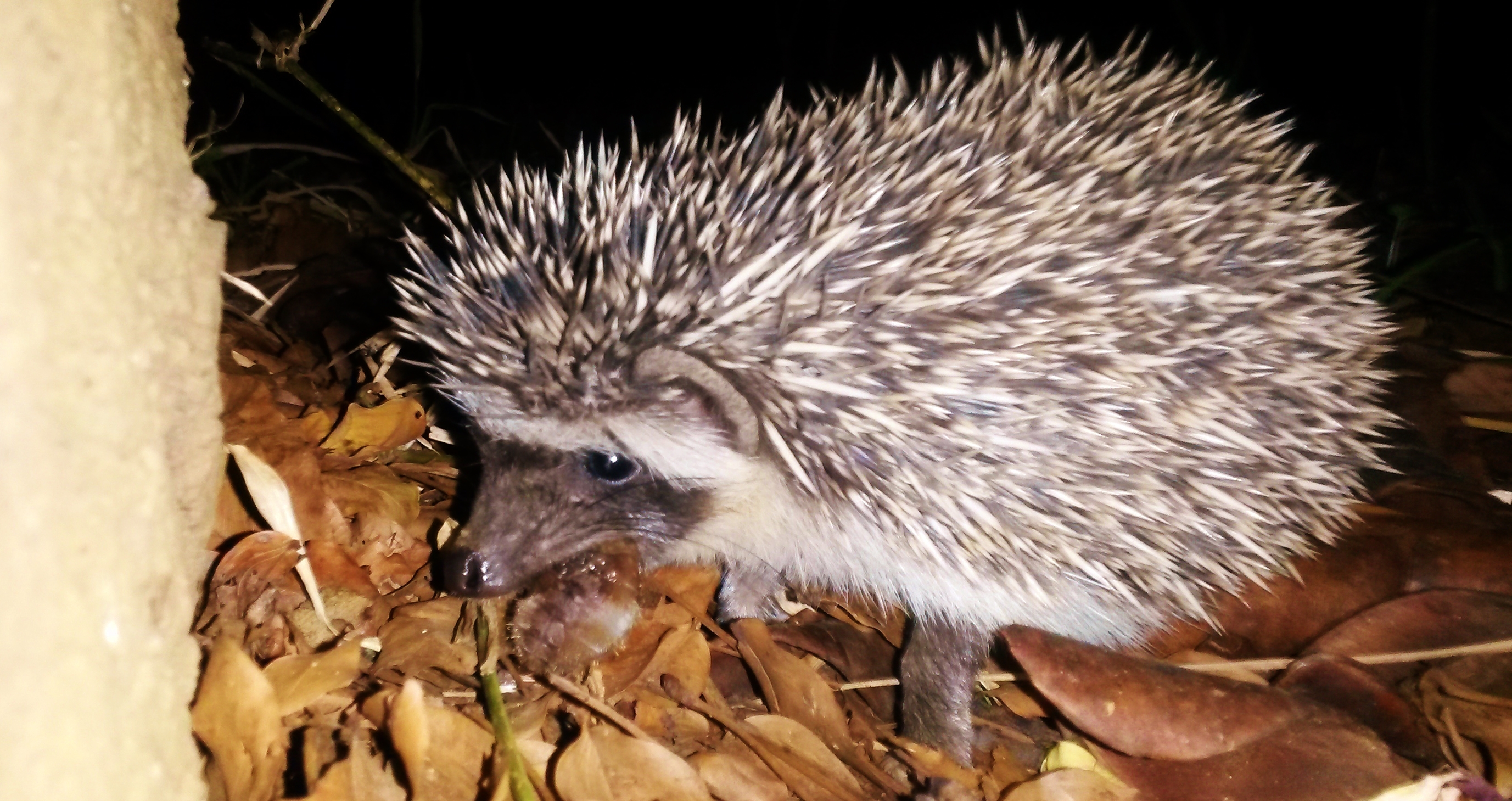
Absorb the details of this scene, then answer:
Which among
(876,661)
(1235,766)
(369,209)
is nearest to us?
(1235,766)

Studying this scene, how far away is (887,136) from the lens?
2.14 m

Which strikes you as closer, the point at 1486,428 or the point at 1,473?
the point at 1,473

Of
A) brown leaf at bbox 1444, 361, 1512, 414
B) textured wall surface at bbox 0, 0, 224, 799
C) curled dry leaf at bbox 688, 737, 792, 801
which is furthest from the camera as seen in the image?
brown leaf at bbox 1444, 361, 1512, 414

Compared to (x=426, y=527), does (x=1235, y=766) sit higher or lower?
higher

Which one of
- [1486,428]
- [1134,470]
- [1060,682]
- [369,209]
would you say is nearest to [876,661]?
[1060,682]

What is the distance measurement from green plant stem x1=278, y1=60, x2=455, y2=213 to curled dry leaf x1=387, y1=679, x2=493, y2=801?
5.36 ft

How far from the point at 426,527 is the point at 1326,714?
1.91m

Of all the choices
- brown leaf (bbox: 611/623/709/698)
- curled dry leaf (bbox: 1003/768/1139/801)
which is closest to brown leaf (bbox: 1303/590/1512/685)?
curled dry leaf (bbox: 1003/768/1139/801)

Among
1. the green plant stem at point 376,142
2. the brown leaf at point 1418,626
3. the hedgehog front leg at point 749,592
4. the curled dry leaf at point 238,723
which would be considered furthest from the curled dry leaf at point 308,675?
the brown leaf at point 1418,626

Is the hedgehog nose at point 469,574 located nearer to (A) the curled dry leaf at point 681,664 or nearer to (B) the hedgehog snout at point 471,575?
(B) the hedgehog snout at point 471,575

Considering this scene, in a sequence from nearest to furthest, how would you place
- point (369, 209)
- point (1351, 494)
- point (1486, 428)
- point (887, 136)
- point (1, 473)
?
point (1, 473) < point (887, 136) < point (1351, 494) < point (1486, 428) < point (369, 209)

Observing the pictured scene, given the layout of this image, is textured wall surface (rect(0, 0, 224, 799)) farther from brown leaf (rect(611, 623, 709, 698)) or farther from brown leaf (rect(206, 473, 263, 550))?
brown leaf (rect(611, 623, 709, 698))

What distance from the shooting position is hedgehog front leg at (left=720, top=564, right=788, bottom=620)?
94.1 inches

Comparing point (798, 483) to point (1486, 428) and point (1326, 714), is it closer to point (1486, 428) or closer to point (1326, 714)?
point (1326, 714)
